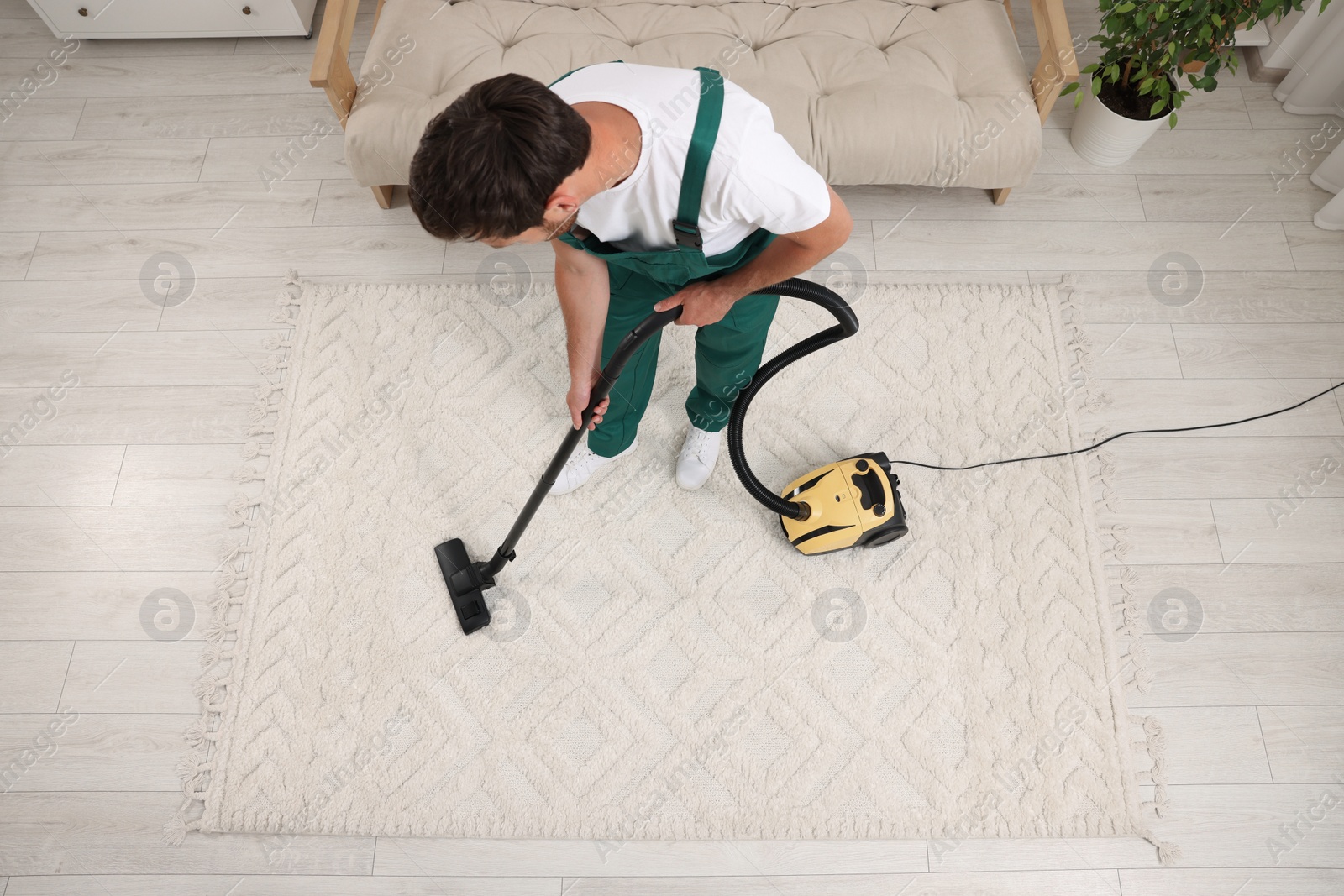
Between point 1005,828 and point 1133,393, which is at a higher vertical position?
point 1133,393

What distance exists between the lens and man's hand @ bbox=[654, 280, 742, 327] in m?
1.24

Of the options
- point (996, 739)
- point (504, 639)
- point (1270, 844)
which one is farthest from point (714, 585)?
point (1270, 844)

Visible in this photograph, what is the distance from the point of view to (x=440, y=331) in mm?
2064

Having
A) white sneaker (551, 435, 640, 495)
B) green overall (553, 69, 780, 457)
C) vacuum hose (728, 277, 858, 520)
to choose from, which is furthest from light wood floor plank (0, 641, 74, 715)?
vacuum hose (728, 277, 858, 520)

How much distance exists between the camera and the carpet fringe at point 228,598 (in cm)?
166

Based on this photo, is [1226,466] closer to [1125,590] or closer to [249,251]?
[1125,590]

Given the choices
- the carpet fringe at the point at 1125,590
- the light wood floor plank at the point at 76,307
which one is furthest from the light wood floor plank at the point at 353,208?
the carpet fringe at the point at 1125,590

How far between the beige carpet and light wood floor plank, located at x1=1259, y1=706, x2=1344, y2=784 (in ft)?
0.86

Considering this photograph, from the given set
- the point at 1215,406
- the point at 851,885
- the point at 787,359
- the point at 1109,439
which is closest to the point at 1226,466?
the point at 1215,406

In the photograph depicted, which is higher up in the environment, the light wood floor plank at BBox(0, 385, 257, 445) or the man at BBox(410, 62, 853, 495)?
the man at BBox(410, 62, 853, 495)

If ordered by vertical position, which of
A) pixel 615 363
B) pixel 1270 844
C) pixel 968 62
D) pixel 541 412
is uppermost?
pixel 968 62

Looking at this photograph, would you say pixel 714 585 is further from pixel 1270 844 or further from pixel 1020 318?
pixel 1270 844

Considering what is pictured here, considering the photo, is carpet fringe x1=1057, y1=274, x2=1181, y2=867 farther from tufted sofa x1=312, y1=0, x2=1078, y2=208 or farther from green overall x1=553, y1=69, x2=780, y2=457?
green overall x1=553, y1=69, x2=780, y2=457

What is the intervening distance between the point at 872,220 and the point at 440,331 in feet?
A: 3.93
